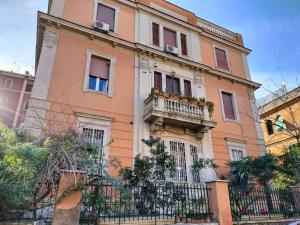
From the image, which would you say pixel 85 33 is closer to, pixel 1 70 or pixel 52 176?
pixel 52 176

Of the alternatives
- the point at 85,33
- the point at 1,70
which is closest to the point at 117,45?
the point at 85,33

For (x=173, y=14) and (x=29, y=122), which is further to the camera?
(x=173, y=14)

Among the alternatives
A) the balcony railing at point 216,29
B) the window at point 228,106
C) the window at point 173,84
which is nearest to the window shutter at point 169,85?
the window at point 173,84

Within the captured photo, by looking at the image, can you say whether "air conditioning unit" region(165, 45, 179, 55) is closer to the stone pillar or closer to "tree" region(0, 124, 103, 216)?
the stone pillar

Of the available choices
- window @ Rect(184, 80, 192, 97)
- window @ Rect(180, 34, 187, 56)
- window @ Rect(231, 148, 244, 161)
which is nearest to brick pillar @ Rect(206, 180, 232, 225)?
window @ Rect(231, 148, 244, 161)

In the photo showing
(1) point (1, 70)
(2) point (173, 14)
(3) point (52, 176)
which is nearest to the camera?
(3) point (52, 176)

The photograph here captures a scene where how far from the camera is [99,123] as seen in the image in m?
11.1

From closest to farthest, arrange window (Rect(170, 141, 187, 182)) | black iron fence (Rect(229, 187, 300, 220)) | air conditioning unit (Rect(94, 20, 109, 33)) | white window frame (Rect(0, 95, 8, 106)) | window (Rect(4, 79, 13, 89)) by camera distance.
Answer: black iron fence (Rect(229, 187, 300, 220))
window (Rect(170, 141, 187, 182))
air conditioning unit (Rect(94, 20, 109, 33))
white window frame (Rect(0, 95, 8, 106))
window (Rect(4, 79, 13, 89))

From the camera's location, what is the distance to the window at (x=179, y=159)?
38.4 feet

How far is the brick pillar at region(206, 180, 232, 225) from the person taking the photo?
754 cm

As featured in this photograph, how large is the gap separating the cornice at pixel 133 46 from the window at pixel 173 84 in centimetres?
118

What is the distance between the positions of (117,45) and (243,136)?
9.61 metres

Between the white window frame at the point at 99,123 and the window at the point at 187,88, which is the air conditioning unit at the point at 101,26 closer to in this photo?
the white window frame at the point at 99,123

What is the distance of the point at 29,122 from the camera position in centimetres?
986
